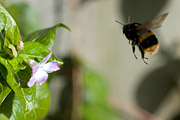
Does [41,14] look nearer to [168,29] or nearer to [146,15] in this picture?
[146,15]

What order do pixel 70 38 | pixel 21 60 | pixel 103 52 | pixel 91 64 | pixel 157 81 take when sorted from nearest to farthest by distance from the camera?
1. pixel 21 60
2. pixel 70 38
3. pixel 91 64
4. pixel 103 52
5. pixel 157 81

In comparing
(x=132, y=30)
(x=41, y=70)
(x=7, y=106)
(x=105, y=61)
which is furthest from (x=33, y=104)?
(x=105, y=61)

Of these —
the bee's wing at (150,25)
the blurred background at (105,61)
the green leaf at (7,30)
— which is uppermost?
the bee's wing at (150,25)

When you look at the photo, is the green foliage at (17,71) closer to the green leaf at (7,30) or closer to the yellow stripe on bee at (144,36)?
the green leaf at (7,30)

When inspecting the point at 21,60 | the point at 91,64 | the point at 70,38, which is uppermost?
the point at 21,60

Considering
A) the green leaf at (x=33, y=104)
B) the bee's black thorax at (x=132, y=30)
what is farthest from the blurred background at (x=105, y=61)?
the bee's black thorax at (x=132, y=30)

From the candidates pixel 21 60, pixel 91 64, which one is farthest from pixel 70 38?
pixel 21 60

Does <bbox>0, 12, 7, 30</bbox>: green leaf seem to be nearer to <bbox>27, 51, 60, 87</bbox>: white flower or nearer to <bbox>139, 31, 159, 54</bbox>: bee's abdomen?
<bbox>27, 51, 60, 87</bbox>: white flower
